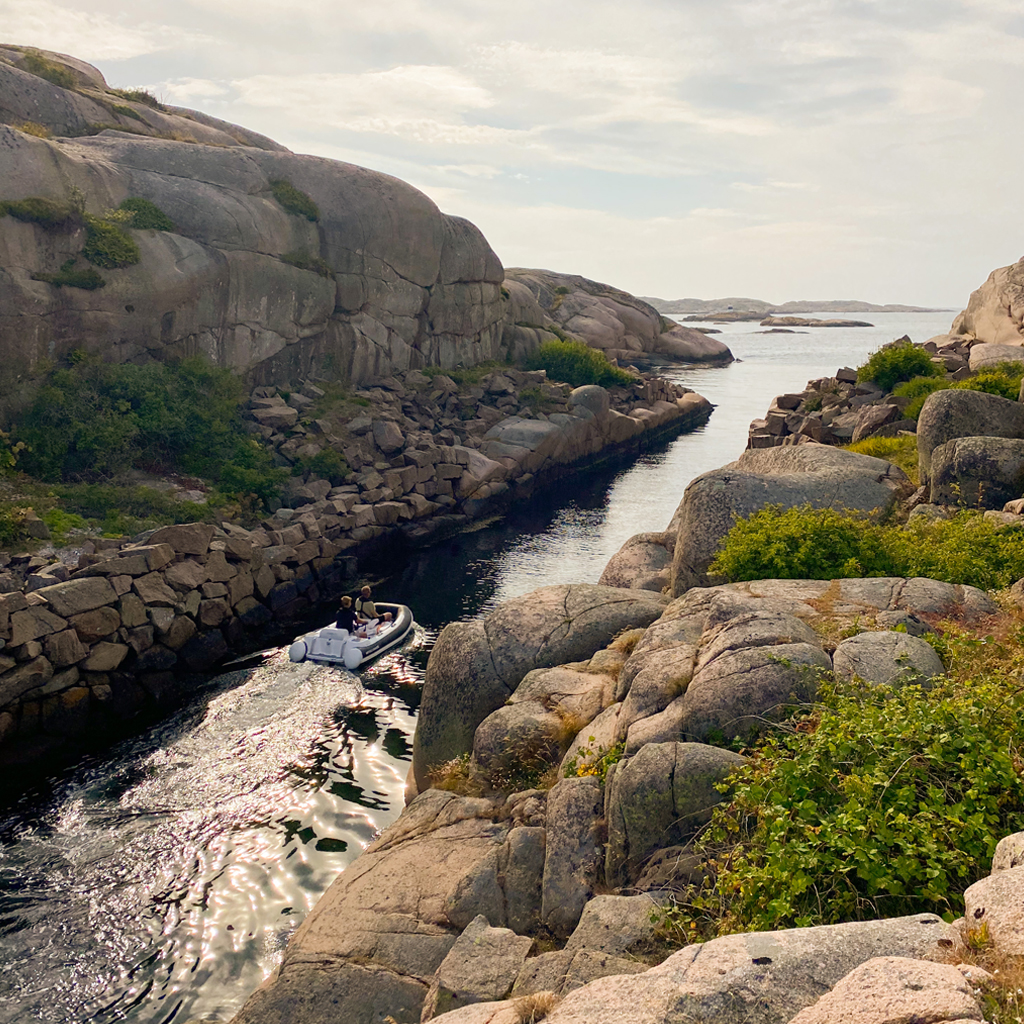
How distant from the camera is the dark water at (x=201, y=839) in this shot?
37.3 ft

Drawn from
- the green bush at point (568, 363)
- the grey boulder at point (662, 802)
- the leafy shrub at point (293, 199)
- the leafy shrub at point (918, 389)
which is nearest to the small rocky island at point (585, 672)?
the grey boulder at point (662, 802)

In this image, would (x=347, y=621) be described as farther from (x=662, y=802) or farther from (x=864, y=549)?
(x=662, y=802)

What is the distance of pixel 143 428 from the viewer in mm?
29766

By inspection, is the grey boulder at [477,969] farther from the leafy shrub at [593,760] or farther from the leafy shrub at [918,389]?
the leafy shrub at [918,389]

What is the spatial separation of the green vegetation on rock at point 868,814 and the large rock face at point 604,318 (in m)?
52.7

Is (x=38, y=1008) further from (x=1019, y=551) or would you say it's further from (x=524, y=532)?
(x=524, y=532)

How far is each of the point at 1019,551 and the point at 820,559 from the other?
2702mm

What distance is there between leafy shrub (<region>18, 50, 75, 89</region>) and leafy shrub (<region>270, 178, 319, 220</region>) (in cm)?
938

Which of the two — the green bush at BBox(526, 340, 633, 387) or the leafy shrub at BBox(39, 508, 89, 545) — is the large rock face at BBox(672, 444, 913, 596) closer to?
the leafy shrub at BBox(39, 508, 89, 545)

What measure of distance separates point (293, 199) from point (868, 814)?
39178mm

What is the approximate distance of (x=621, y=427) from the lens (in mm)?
51469

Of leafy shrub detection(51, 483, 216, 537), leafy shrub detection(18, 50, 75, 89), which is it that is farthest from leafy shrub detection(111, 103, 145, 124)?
leafy shrub detection(51, 483, 216, 537)

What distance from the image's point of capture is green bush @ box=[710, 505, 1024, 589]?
1253 centimetres

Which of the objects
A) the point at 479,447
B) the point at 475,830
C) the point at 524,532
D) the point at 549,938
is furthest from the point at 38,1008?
the point at 479,447
